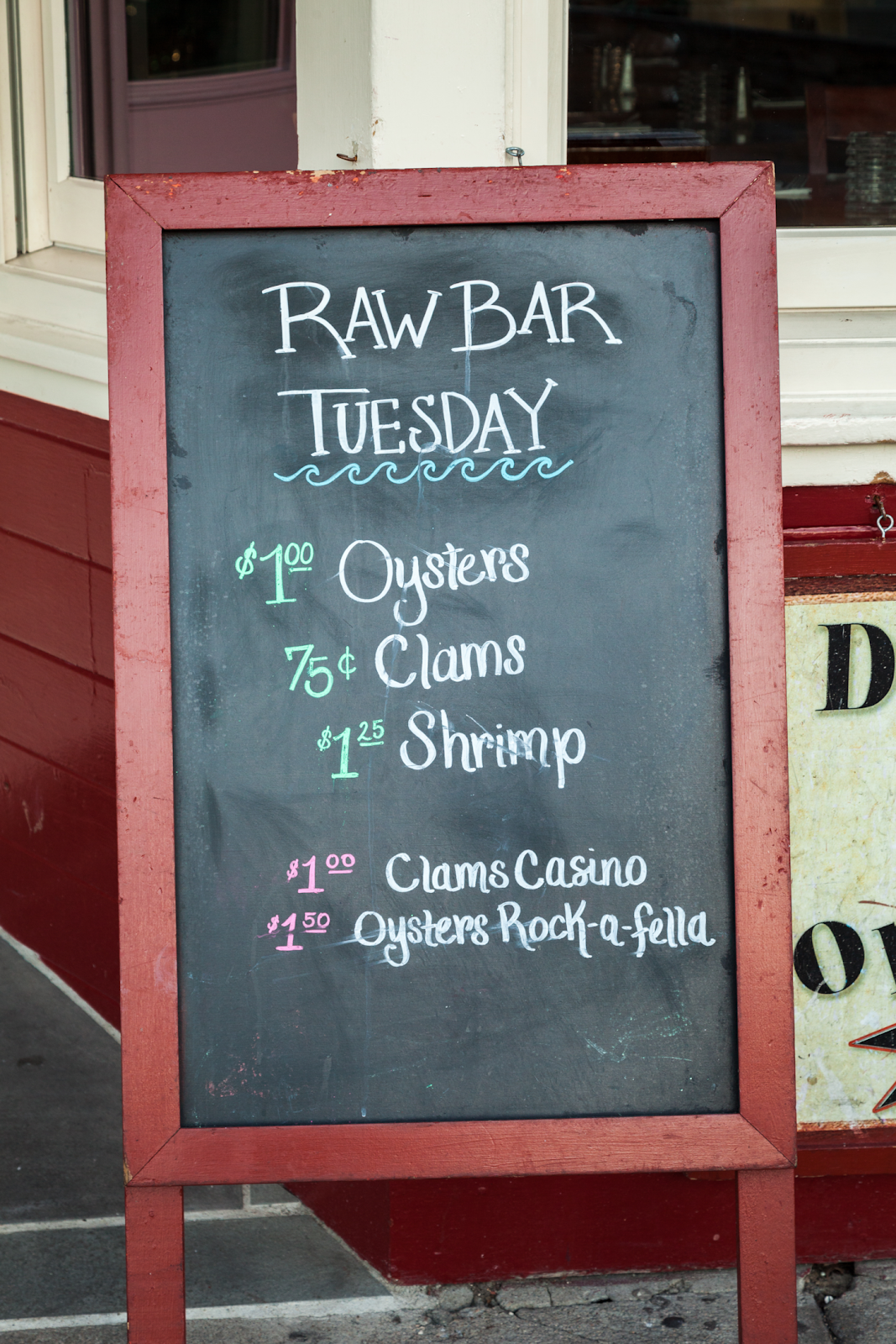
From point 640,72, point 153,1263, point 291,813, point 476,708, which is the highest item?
point 640,72

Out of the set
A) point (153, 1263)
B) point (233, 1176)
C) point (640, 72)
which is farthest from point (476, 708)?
point (640, 72)

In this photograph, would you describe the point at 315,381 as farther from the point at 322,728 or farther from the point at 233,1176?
the point at 233,1176

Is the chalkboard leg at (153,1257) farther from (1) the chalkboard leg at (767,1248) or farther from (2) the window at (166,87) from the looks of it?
(2) the window at (166,87)

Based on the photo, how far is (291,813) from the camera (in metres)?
1.97

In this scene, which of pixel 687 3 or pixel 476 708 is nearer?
pixel 476 708

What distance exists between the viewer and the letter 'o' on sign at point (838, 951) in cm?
269

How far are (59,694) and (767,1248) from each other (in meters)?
2.27

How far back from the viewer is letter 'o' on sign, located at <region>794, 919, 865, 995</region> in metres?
2.69

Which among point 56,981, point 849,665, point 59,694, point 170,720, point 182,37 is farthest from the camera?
point 56,981

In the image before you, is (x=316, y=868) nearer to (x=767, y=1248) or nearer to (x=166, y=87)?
(x=767, y=1248)

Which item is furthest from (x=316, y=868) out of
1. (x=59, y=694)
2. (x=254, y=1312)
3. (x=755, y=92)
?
(x=755, y=92)

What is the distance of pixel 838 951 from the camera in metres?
2.70

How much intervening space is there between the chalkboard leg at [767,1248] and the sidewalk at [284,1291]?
673 mm

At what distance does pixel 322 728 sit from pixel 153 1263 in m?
0.78
